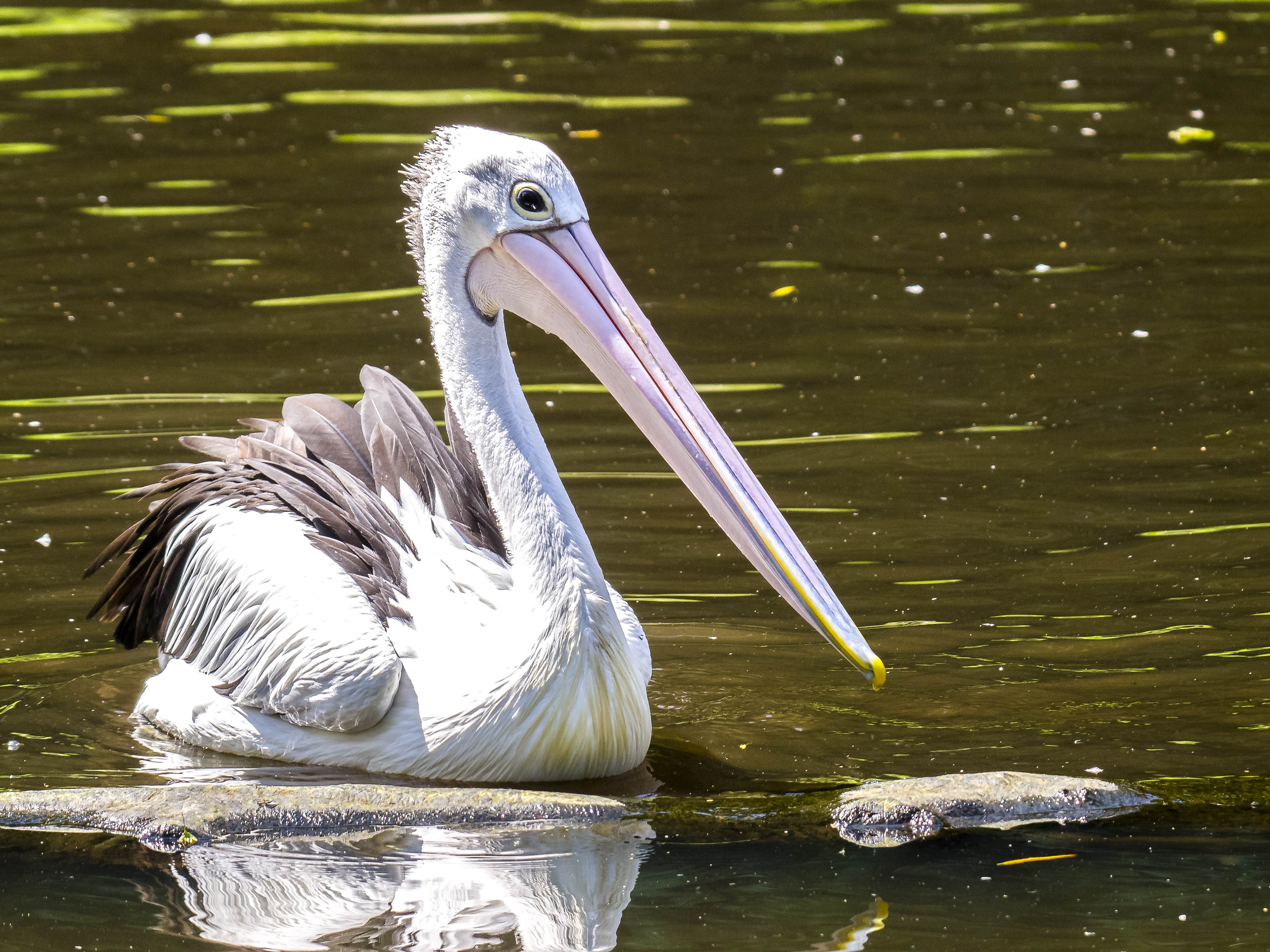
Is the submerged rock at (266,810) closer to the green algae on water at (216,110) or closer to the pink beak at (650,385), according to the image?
the pink beak at (650,385)

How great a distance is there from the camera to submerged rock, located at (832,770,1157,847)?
3891mm

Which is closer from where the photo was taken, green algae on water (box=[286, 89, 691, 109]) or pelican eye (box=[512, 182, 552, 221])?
pelican eye (box=[512, 182, 552, 221])

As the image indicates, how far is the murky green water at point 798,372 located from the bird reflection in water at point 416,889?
0.8 inches

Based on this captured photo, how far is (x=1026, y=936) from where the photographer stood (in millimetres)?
3590

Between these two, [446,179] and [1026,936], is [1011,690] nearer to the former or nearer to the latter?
[1026,936]

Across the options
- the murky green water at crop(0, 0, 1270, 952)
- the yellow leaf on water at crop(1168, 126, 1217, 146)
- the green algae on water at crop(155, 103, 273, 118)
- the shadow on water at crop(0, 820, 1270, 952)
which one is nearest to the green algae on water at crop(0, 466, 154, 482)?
the murky green water at crop(0, 0, 1270, 952)

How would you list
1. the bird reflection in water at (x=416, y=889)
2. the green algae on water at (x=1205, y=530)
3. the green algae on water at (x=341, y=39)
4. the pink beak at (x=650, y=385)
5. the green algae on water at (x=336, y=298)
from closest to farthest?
the bird reflection in water at (x=416, y=889) → the pink beak at (x=650, y=385) → the green algae on water at (x=1205, y=530) → the green algae on water at (x=336, y=298) → the green algae on water at (x=341, y=39)

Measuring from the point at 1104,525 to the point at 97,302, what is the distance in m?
4.61

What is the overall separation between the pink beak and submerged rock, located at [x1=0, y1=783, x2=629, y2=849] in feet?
2.03

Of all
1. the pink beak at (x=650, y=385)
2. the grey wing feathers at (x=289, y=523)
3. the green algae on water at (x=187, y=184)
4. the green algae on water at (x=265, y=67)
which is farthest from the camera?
the green algae on water at (x=265, y=67)

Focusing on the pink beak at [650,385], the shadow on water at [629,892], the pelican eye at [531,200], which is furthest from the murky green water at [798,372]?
the pelican eye at [531,200]

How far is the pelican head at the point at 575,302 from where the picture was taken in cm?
423

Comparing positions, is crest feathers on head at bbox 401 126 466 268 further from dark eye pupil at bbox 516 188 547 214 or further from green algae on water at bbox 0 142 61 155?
green algae on water at bbox 0 142 61 155

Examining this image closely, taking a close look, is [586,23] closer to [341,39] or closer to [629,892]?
[341,39]
